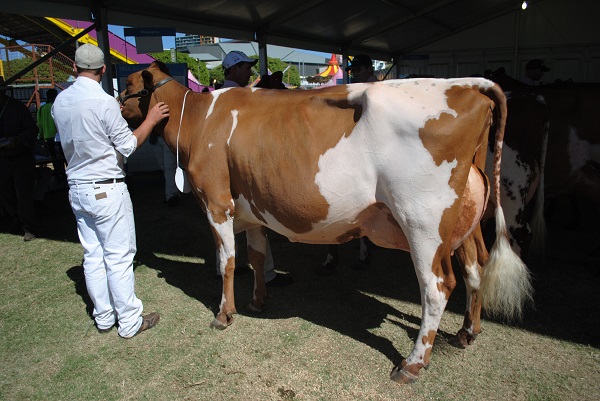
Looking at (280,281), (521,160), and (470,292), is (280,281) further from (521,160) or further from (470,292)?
(521,160)

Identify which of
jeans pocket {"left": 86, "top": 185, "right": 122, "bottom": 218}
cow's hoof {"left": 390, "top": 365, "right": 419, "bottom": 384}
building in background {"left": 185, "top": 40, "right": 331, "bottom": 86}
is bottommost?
cow's hoof {"left": 390, "top": 365, "right": 419, "bottom": 384}

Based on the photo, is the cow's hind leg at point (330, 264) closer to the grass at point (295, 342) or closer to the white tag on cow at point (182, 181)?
the grass at point (295, 342)

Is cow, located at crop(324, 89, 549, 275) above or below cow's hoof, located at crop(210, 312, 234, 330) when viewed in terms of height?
above

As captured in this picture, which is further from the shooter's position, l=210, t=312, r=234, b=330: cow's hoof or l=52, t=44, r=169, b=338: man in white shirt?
l=210, t=312, r=234, b=330: cow's hoof

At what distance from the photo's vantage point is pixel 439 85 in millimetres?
A: 2869

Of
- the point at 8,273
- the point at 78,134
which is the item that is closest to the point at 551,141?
the point at 78,134

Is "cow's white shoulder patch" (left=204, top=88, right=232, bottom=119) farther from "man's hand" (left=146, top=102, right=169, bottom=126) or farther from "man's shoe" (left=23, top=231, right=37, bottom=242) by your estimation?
"man's shoe" (left=23, top=231, right=37, bottom=242)

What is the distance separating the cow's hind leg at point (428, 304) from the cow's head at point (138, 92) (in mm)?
2699

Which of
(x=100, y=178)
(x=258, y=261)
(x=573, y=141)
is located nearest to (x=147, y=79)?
(x=100, y=178)

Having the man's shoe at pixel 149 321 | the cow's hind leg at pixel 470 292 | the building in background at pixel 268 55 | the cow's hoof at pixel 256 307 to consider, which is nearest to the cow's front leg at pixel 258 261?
the cow's hoof at pixel 256 307

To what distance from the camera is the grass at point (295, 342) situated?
9.71 feet

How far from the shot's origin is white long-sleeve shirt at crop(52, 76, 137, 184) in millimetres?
3252

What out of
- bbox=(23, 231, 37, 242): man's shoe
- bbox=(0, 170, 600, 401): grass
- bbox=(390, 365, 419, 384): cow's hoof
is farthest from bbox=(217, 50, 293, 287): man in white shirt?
bbox=(23, 231, 37, 242): man's shoe

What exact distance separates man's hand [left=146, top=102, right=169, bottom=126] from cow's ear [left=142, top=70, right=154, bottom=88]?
0.91ft
